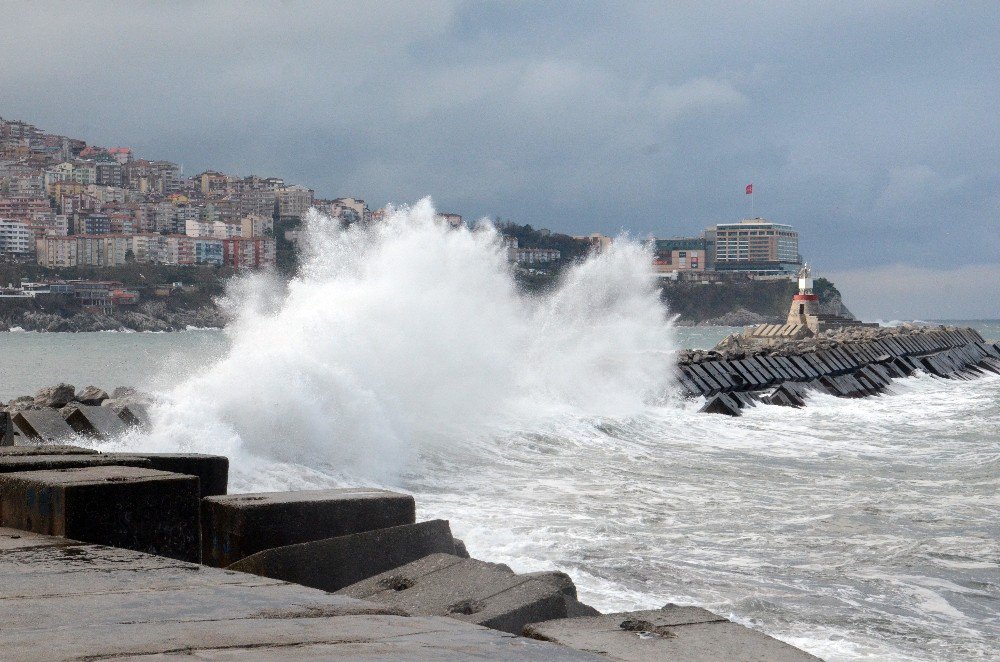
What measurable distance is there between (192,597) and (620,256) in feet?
101

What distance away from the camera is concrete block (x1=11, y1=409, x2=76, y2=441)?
9742 millimetres

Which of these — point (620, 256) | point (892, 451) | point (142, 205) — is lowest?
point (892, 451)

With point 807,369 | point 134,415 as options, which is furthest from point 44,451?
point 807,369

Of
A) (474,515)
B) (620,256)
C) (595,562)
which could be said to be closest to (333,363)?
(474,515)

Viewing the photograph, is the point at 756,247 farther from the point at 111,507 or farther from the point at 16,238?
the point at 111,507

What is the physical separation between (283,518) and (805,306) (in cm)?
4755

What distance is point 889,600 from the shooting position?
6273 mm

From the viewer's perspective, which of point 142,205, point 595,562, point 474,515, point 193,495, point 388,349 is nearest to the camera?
point 193,495

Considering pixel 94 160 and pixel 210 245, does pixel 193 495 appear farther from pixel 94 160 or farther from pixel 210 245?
pixel 94 160

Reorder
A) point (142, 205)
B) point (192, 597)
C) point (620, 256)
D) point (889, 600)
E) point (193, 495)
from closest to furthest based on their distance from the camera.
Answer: point (192, 597) → point (193, 495) → point (889, 600) → point (620, 256) → point (142, 205)

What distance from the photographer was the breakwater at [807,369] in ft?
73.8

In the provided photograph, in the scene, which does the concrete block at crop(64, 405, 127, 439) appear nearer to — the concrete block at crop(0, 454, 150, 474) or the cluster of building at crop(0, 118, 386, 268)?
the concrete block at crop(0, 454, 150, 474)

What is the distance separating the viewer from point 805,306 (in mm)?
49781

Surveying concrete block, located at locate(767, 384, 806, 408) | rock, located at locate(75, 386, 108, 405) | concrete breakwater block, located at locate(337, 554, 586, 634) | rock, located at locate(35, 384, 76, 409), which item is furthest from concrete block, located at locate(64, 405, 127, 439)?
concrete block, located at locate(767, 384, 806, 408)
